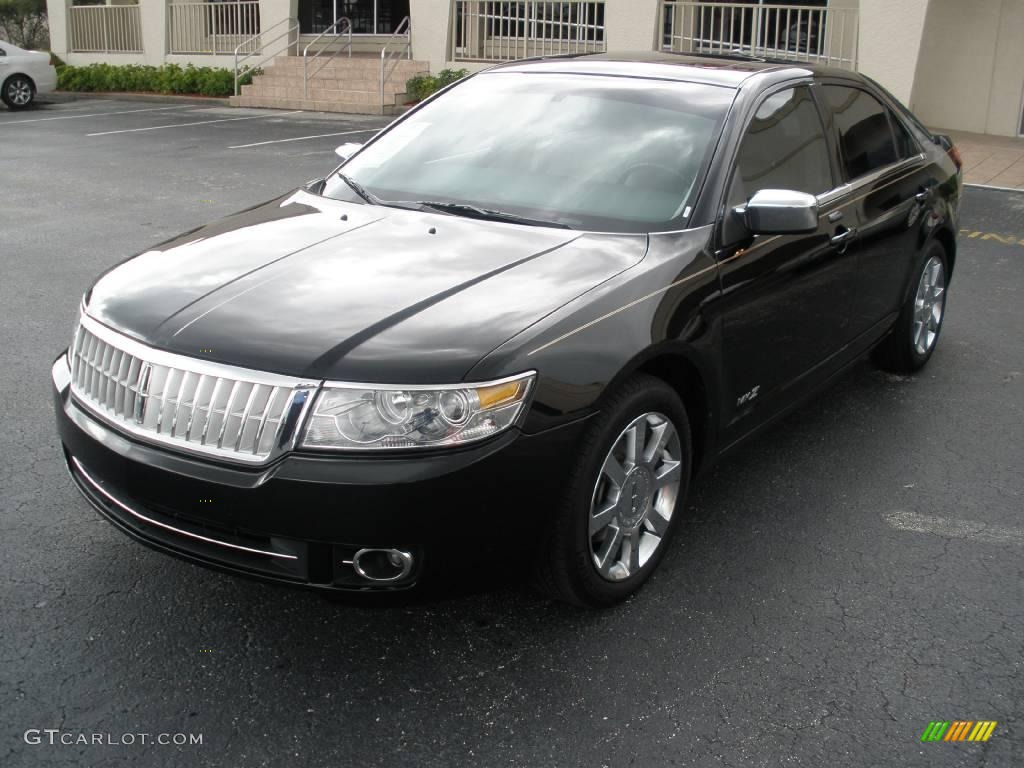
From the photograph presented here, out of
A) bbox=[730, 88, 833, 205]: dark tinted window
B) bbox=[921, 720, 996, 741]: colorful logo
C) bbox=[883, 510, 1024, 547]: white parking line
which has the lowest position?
bbox=[921, 720, 996, 741]: colorful logo

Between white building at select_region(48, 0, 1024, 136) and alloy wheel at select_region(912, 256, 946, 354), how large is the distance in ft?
36.2

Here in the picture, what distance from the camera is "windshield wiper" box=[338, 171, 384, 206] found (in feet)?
14.1

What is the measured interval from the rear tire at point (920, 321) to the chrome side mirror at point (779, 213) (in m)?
1.99

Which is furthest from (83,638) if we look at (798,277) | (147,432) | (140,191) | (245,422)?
(140,191)

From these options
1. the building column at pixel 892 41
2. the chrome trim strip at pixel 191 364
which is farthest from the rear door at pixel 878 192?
the building column at pixel 892 41

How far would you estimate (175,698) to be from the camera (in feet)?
10.1

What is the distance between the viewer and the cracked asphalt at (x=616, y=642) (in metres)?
2.94

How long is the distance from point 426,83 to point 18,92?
8.04m

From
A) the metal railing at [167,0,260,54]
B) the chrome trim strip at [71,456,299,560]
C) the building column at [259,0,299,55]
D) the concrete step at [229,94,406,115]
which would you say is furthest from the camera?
the metal railing at [167,0,260,54]

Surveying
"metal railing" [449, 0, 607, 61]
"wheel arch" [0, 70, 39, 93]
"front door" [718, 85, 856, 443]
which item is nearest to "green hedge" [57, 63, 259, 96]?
"wheel arch" [0, 70, 39, 93]

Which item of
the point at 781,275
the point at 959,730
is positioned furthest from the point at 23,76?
the point at 959,730

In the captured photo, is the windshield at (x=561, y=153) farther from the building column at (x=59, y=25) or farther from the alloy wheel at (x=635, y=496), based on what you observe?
the building column at (x=59, y=25)

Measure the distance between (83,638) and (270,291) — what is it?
3.91ft

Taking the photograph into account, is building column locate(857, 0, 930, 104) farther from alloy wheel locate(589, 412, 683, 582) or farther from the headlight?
the headlight
